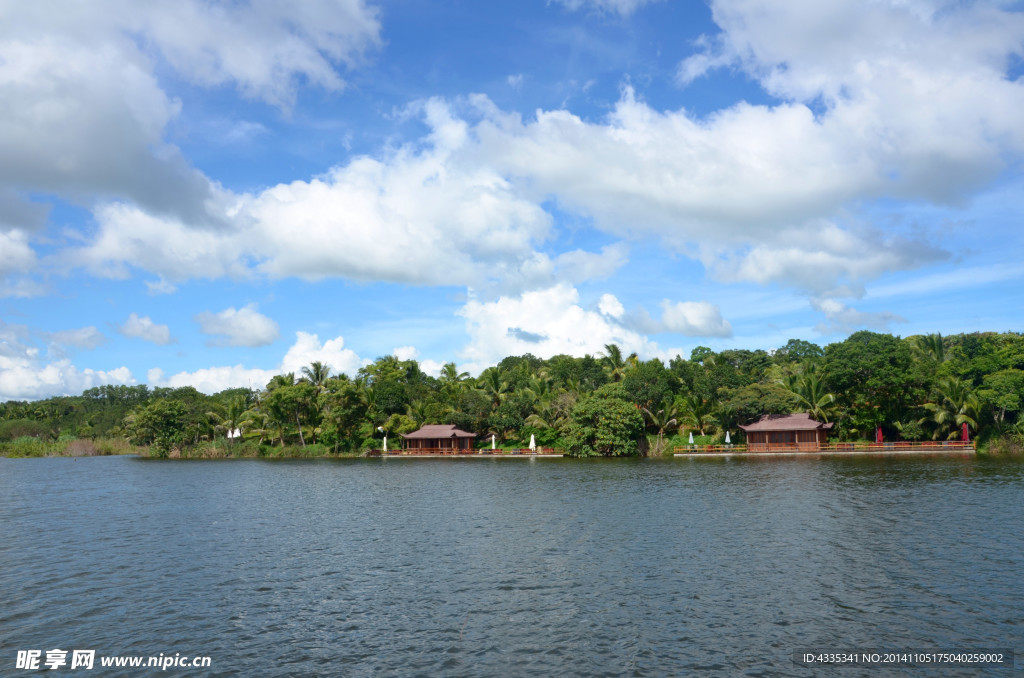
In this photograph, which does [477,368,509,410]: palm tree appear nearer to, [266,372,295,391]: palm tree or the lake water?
[266,372,295,391]: palm tree

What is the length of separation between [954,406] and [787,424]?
14352 mm

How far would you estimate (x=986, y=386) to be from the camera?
57625 mm

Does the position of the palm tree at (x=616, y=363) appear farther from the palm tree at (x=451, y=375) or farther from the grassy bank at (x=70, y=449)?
the grassy bank at (x=70, y=449)

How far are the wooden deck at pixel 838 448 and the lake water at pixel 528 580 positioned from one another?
23.5 meters

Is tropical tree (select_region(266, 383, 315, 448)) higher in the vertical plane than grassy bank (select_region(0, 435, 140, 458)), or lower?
higher

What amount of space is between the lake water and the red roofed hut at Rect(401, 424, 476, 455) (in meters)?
42.1

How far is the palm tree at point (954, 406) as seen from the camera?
57.6 m

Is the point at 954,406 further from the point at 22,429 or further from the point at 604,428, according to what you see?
the point at 22,429

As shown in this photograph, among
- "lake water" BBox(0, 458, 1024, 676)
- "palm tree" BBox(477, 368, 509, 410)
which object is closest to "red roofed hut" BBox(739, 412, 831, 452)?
"lake water" BBox(0, 458, 1024, 676)

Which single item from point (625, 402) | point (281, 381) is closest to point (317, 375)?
point (281, 381)

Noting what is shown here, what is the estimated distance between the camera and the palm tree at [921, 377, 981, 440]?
5762 centimetres

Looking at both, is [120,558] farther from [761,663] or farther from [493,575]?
[761,663]

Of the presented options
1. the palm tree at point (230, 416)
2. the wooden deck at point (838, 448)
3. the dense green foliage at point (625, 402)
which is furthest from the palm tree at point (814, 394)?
the palm tree at point (230, 416)

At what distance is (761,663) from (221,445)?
279 feet
